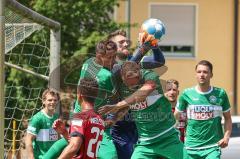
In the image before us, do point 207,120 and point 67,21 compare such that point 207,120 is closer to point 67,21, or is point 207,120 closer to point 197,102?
point 197,102

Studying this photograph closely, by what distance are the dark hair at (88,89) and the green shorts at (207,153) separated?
3.25 metres

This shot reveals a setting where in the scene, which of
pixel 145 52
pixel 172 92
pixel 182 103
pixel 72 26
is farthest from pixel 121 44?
pixel 72 26

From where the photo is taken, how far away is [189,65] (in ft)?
85.8

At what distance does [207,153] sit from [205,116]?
0.46 meters

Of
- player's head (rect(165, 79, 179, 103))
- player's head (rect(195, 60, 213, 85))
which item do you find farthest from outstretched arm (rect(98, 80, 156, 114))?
player's head (rect(165, 79, 179, 103))

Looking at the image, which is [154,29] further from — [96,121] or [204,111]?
[204,111]

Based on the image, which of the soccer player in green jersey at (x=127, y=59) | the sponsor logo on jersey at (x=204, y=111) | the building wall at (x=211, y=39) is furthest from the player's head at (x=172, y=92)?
the building wall at (x=211, y=39)

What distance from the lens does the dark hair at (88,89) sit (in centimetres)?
687

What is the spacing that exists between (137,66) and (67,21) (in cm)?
855

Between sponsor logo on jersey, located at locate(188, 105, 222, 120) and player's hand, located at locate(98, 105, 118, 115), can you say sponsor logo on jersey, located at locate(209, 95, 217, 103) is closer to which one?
sponsor logo on jersey, located at locate(188, 105, 222, 120)

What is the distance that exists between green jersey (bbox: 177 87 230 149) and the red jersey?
10.7 ft

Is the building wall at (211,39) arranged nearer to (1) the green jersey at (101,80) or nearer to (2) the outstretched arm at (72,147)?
(1) the green jersey at (101,80)

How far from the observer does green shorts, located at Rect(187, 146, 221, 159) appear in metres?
9.88

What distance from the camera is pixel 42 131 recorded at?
10539 mm
